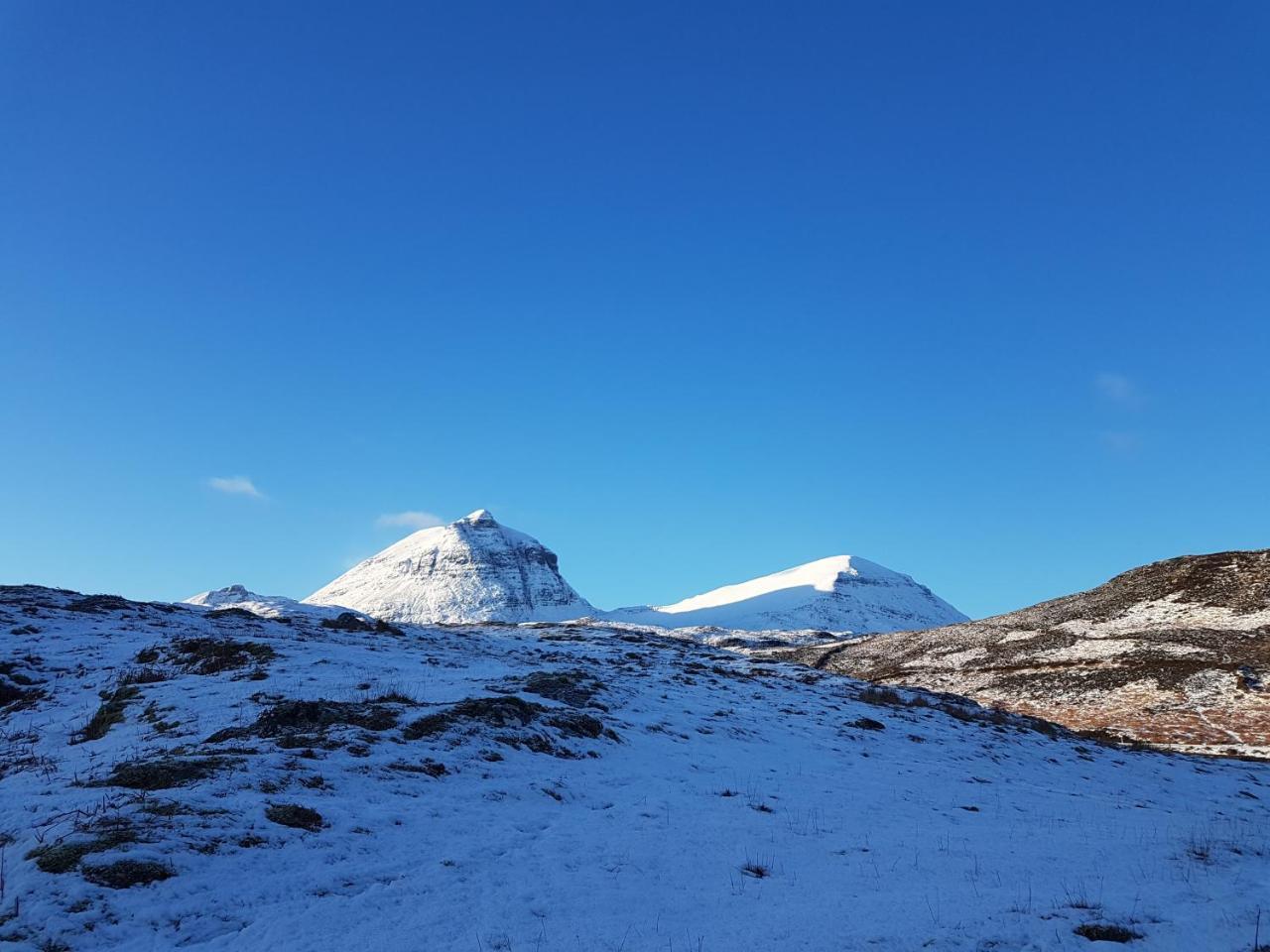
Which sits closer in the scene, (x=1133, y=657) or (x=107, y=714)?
(x=107, y=714)

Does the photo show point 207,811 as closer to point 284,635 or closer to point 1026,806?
point 1026,806

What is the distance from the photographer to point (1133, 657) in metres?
44.8

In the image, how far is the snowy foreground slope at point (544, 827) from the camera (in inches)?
301

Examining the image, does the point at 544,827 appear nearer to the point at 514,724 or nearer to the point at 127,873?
the point at 514,724

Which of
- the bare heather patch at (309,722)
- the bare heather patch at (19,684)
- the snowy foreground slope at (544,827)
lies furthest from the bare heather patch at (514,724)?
the bare heather patch at (19,684)

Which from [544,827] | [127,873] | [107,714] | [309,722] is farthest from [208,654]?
[127,873]

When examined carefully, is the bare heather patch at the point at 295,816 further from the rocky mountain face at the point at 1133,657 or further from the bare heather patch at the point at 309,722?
the rocky mountain face at the point at 1133,657

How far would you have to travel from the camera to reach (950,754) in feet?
76.4

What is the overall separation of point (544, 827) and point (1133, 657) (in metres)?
47.2

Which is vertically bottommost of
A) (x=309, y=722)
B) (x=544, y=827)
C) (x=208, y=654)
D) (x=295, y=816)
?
(x=544, y=827)

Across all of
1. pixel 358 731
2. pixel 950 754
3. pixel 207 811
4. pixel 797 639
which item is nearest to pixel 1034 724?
pixel 950 754

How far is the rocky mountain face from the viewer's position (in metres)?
37.0

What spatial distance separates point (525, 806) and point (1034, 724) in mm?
28638

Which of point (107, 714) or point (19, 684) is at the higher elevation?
point (19, 684)
